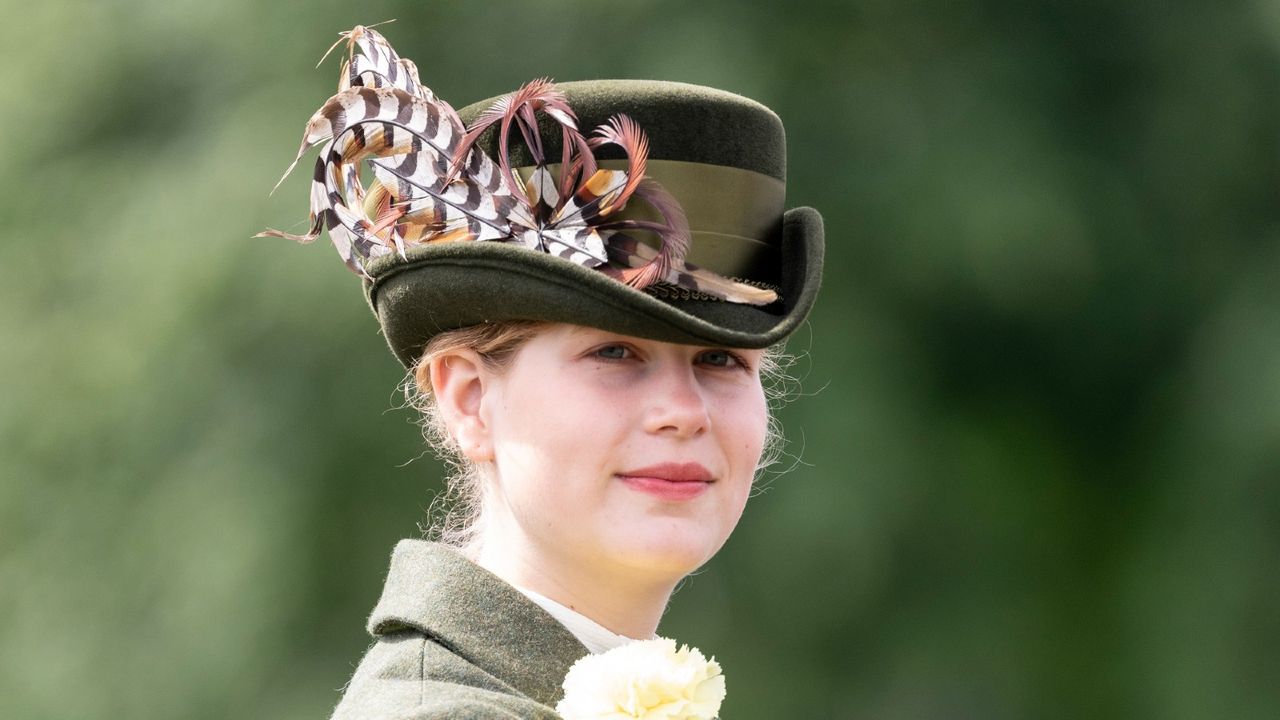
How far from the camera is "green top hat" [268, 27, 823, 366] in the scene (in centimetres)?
277

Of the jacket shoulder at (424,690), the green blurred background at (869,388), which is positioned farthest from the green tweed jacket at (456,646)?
the green blurred background at (869,388)

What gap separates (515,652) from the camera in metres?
2.72

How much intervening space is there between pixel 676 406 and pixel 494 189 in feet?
1.32

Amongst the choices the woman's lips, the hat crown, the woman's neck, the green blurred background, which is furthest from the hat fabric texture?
the green blurred background

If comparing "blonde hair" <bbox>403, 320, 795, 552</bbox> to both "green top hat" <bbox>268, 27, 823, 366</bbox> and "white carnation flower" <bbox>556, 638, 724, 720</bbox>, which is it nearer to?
"green top hat" <bbox>268, 27, 823, 366</bbox>

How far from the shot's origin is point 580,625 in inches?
111

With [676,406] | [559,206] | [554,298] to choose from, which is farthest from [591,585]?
[559,206]

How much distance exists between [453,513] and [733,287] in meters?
0.93

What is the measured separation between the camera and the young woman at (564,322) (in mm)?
2723

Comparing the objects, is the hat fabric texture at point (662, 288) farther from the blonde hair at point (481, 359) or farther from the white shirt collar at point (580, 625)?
the white shirt collar at point (580, 625)

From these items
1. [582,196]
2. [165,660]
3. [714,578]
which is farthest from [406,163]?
[165,660]

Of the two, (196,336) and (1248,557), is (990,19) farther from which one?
(196,336)

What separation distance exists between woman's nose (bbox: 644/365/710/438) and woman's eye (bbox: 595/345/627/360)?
55mm

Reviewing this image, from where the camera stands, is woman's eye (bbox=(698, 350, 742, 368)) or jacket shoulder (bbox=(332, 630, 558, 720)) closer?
jacket shoulder (bbox=(332, 630, 558, 720))
